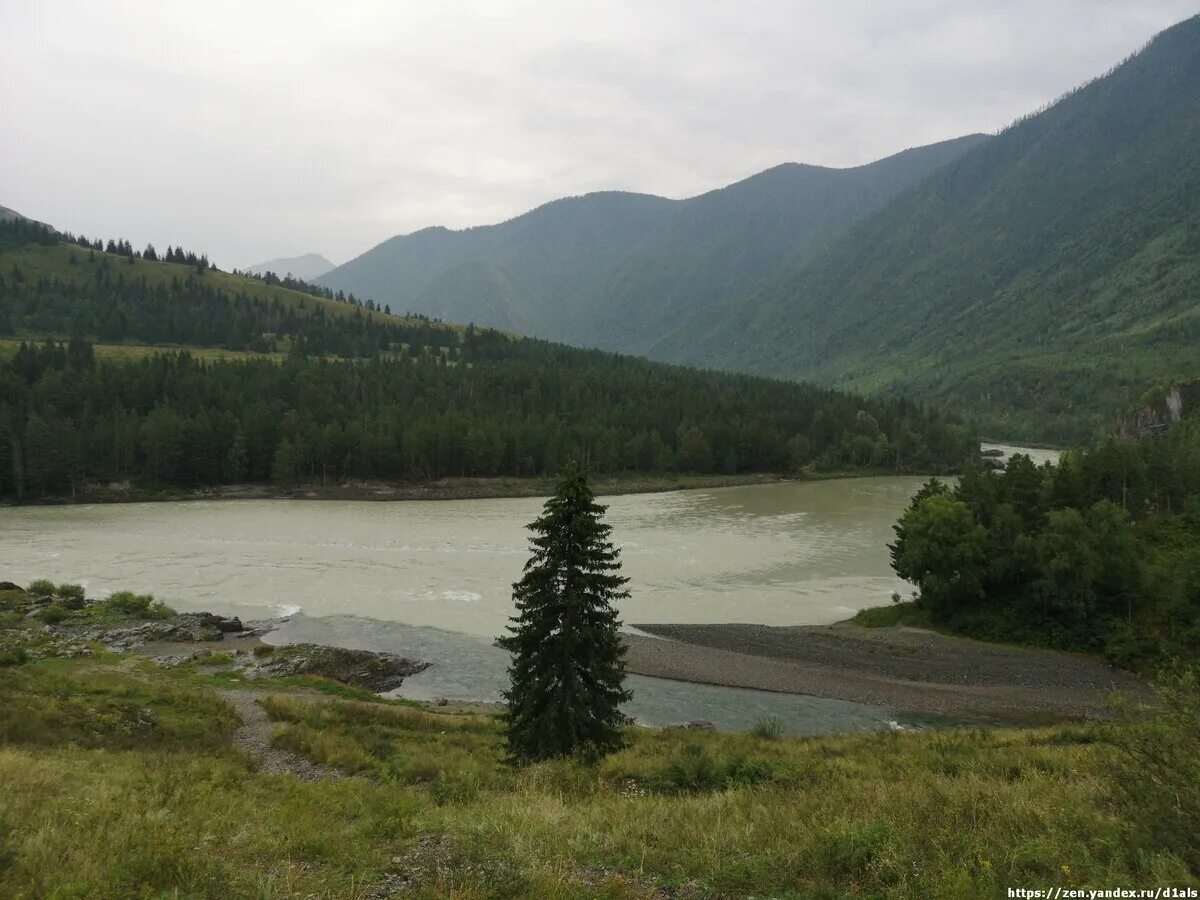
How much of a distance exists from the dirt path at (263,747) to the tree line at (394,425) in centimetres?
9145

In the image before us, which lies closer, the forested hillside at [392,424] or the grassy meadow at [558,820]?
the grassy meadow at [558,820]

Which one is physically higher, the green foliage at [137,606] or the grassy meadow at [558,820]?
the grassy meadow at [558,820]

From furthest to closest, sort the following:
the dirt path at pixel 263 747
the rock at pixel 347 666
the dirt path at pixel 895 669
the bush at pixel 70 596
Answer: the bush at pixel 70 596, the rock at pixel 347 666, the dirt path at pixel 895 669, the dirt path at pixel 263 747

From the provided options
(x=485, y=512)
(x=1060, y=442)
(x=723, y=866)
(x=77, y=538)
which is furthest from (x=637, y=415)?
(x=723, y=866)

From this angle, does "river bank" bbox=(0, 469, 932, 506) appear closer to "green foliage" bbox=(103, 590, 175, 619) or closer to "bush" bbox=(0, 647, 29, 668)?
"green foliage" bbox=(103, 590, 175, 619)

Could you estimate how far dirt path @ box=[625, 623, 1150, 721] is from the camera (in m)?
34.8

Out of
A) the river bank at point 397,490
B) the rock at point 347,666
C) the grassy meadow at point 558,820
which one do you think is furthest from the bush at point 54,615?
the river bank at point 397,490

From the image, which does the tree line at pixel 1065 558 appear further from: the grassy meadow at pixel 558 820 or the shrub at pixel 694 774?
the shrub at pixel 694 774

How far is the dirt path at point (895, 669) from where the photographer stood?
34844mm

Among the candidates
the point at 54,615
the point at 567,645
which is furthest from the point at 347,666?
the point at 567,645

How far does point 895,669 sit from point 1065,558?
12786 millimetres

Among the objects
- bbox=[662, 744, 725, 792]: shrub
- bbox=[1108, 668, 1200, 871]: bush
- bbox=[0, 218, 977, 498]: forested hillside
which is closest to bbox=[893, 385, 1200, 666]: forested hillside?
bbox=[662, 744, 725, 792]: shrub

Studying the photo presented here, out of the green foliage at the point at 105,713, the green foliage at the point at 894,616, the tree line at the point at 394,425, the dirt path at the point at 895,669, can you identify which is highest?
the tree line at the point at 394,425

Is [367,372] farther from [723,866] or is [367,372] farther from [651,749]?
[723,866]
